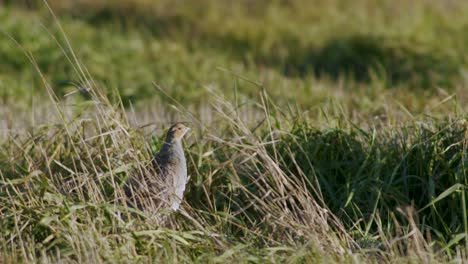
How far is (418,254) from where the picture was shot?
4.62 m

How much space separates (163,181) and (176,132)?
43 cm

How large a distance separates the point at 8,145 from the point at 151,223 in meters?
1.84

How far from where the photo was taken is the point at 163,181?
18.0 ft

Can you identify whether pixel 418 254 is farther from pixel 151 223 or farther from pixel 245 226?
pixel 151 223

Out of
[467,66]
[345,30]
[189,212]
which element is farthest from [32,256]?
[345,30]

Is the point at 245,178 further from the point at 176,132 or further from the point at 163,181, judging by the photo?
the point at 163,181

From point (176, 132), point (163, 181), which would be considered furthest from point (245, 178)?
point (163, 181)

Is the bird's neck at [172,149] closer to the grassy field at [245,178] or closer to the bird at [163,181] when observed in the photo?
the bird at [163,181]

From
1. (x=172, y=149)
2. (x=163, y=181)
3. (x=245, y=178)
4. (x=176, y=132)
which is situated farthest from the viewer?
(x=245, y=178)

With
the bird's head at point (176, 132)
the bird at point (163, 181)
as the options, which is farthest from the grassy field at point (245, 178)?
the bird's head at point (176, 132)

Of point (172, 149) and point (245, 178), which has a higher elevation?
point (172, 149)

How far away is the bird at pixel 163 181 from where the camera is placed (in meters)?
5.30

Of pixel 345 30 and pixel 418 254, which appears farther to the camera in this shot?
pixel 345 30

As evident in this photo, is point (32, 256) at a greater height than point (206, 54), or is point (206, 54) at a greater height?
point (32, 256)
